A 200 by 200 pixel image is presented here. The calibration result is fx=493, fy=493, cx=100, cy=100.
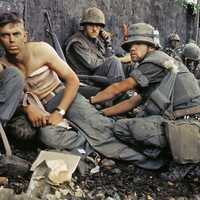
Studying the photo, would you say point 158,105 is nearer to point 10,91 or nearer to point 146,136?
point 146,136

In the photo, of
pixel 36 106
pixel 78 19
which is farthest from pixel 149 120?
pixel 78 19

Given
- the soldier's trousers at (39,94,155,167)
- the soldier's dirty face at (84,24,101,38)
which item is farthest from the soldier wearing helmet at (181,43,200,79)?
the soldier's trousers at (39,94,155,167)

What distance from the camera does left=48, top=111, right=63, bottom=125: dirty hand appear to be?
4.70m

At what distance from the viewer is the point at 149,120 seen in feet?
15.4

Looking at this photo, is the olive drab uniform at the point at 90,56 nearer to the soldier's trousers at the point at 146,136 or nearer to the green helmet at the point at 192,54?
the green helmet at the point at 192,54

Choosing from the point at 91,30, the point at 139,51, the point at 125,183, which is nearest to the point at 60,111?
the point at 125,183

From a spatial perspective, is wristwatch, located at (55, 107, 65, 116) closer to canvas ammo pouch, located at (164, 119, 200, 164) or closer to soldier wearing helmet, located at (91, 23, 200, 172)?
soldier wearing helmet, located at (91, 23, 200, 172)

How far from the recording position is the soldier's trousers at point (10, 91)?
173 inches

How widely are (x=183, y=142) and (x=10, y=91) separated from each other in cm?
163

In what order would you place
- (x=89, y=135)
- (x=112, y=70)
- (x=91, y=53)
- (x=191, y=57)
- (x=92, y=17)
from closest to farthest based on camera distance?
(x=89, y=135), (x=112, y=70), (x=91, y=53), (x=92, y=17), (x=191, y=57)

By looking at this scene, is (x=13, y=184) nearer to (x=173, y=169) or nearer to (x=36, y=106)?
(x=36, y=106)

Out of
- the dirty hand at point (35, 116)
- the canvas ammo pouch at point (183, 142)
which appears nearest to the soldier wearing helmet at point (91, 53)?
the dirty hand at point (35, 116)

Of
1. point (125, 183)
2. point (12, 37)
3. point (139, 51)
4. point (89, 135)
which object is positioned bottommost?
point (125, 183)

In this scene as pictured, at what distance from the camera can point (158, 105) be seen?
190 inches
